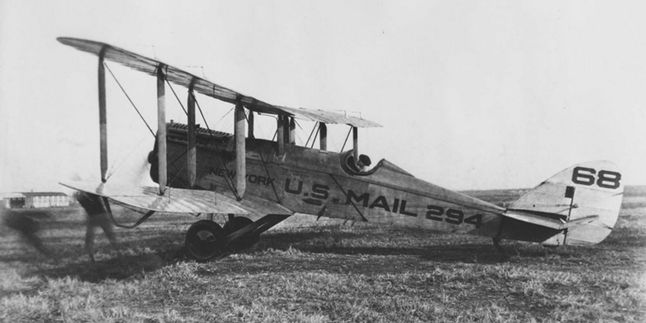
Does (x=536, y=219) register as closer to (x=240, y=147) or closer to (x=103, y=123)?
(x=240, y=147)

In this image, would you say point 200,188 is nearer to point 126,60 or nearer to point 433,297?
point 126,60

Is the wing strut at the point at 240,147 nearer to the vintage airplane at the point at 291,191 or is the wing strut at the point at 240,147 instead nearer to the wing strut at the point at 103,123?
the vintage airplane at the point at 291,191

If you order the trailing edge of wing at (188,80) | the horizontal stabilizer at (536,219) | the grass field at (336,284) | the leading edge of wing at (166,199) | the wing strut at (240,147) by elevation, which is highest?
the trailing edge of wing at (188,80)

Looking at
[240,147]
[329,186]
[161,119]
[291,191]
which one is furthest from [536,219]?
[161,119]

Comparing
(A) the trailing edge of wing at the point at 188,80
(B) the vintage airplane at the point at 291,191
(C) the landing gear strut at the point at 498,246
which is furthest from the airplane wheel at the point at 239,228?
(C) the landing gear strut at the point at 498,246

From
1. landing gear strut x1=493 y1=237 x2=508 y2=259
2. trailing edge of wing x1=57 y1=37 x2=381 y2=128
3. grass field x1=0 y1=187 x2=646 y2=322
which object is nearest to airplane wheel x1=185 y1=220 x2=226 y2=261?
grass field x1=0 y1=187 x2=646 y2=322

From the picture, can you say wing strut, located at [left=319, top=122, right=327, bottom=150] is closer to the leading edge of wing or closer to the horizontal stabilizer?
the leading edge of wing

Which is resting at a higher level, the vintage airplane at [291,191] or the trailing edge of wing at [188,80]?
the trailing edge of wing at [188,80]
